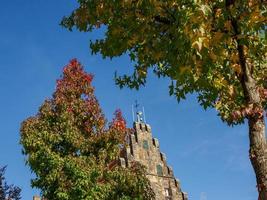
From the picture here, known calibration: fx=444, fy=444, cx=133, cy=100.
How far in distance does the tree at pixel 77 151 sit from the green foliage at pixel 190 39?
32.8 ft

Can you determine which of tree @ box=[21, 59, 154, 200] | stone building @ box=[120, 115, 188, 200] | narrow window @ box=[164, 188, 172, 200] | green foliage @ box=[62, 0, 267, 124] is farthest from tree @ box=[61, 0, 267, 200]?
narrow window @ box=[164, 188, 172, 200]

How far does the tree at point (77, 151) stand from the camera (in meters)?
20.3

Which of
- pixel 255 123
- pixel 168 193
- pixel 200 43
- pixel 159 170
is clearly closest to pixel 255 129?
pixel 255 123

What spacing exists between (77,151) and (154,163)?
15.7 metres

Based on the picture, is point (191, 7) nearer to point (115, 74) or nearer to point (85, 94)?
point (115, 74)

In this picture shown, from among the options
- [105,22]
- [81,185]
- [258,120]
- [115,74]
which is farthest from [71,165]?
[258,120]

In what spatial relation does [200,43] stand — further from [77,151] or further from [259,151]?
[77,151]

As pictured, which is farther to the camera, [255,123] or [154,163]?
[154,163]

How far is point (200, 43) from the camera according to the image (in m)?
7.21

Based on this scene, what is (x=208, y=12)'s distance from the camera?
7641 millimetres

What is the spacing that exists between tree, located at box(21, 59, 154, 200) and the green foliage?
1000 cm

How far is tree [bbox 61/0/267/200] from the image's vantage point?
304 inches

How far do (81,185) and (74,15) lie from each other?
1080cm

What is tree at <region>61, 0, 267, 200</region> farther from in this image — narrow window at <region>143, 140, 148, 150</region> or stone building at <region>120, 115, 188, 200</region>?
narrow window at <region>143, 140, 148, 150</region>
